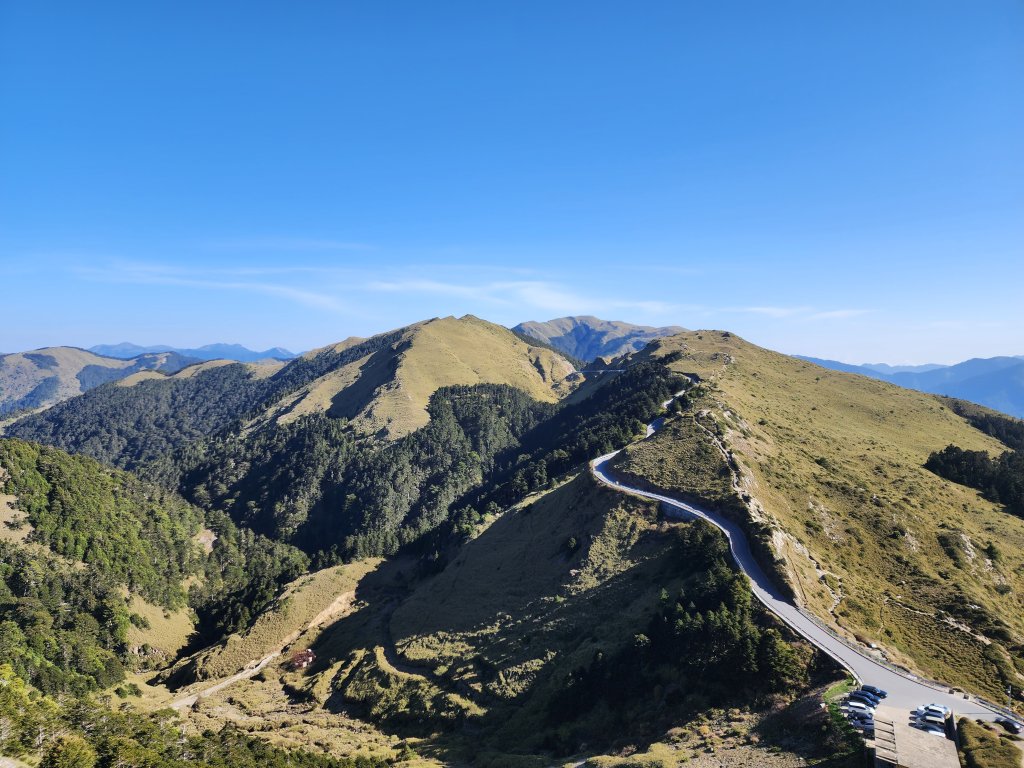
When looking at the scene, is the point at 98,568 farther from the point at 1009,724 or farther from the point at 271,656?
the point at 1009,724

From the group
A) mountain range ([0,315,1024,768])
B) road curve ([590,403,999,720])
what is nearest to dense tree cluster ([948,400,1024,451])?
mountain range ([0,315,1024,768])

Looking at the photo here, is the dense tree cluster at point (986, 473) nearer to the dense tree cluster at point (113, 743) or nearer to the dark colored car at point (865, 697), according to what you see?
the dark colored car at point (865, 697)

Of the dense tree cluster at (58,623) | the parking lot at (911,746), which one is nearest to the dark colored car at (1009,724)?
the parking lot at (911,746)

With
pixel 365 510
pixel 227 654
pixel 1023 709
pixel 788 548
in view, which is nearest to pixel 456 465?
pixel 365 510

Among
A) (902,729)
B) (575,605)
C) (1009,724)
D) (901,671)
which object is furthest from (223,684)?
(1009,724)

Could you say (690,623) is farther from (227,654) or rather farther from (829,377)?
(829,377)

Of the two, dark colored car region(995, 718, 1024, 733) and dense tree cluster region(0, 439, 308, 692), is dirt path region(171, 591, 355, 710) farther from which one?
dark colored car region(995, 718, 1024, 733)
